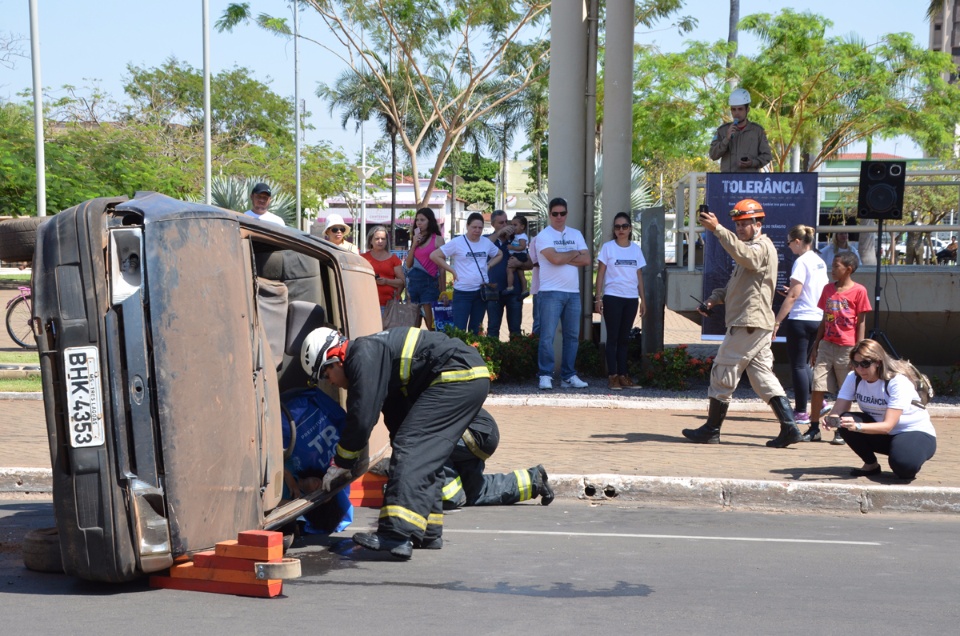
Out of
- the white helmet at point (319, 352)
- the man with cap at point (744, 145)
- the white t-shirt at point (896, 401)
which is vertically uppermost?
the man with cap at point (744, 145)

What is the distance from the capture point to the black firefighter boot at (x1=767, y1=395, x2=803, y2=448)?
864 cm

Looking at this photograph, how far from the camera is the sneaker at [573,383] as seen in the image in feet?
38.1

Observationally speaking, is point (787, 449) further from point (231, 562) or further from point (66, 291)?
point (66, 291)

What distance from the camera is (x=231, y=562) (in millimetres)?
4738

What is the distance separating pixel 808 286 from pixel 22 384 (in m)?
8.53

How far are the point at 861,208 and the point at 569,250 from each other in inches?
117

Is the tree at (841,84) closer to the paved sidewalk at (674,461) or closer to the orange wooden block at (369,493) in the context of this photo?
the paved sidewalk at (674,461)

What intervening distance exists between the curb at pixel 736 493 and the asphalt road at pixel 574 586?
1.65 ft

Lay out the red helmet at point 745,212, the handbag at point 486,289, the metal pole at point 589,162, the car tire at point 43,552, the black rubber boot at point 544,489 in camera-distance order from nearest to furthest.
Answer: the car tire at point 43,552, the black rubber boot at point 544,489, the red helmet at point 745,212, the handbag at point 486,289, the metal pole at point 589,162

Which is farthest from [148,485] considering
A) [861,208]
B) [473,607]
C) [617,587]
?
[861,208]

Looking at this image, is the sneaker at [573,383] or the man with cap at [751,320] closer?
the man with cap at [751,320]

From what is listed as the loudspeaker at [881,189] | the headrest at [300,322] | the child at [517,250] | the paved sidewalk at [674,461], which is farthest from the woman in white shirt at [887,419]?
the child at [517,250]

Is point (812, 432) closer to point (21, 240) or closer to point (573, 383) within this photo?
point (573, 383)

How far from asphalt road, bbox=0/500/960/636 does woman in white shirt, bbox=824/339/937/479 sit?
0.80 meters
